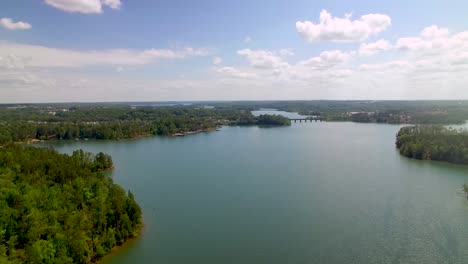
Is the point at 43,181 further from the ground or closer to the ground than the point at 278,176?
further from the ground

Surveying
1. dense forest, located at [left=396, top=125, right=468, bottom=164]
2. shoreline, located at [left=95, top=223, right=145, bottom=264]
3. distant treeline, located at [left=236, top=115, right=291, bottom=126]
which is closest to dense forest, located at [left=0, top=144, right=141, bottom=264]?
shoreline, located at [left=95, top=223, right=145, bottom=264]

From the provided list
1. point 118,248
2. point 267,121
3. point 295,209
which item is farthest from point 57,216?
point 267,121

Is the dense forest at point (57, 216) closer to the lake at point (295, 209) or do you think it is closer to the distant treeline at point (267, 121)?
the lake at point (295, 209)

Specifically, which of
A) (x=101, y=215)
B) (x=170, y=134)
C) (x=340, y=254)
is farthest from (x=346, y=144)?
(x=101, y=215)

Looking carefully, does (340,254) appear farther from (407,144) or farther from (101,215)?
(407,144)

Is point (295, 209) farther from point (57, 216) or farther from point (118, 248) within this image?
point (57, 216)

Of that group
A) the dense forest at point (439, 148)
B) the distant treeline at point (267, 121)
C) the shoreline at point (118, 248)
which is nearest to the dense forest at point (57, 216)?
the shoreline at point (118, 248)
